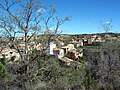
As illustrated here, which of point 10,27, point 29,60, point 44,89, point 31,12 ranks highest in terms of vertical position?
point 31,12

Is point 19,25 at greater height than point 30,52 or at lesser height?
greater

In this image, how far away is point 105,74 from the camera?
14133 mm

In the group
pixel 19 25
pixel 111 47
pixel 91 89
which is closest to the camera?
pixel 91 89

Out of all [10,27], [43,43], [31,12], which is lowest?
[43,43]

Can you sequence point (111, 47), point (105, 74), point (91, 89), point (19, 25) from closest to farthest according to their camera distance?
point (91, 89) < point (19, 25) < point (105, 74) < point (111, 47)

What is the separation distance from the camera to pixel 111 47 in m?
15.3

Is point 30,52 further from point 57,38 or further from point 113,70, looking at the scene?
point 113,70

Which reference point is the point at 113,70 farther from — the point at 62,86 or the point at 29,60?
the point at 29,60

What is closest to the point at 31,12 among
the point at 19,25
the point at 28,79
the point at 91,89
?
the point at 19,25

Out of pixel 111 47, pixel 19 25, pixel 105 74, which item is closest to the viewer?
pixel 19 25

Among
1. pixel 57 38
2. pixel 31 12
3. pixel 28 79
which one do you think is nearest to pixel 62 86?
pixel 28 79

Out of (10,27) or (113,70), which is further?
(113,70)

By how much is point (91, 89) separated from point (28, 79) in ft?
12.2

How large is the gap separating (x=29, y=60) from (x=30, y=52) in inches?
20.9
